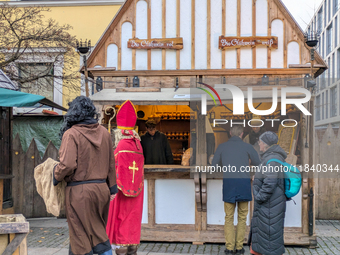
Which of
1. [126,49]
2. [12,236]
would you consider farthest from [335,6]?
[12,236]

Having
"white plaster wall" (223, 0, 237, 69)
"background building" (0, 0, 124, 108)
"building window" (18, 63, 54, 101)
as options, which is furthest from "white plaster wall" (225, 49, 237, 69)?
"background building" (0, 0, 124, 108)

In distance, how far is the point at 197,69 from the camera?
25.0 ft

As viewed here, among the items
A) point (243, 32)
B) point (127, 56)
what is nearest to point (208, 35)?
point (243, 32)

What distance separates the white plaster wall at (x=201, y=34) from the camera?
768cm

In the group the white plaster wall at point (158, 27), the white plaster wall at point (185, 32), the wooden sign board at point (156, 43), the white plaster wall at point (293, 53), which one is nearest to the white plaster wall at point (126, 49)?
the wooden sign board at point (156, 43)

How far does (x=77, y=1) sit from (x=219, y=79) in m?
8.14

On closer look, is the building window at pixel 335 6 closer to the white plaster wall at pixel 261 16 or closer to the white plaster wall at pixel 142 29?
the white plaster wall at pixel 261 16

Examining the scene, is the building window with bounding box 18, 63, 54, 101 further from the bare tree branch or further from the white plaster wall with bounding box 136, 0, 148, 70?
the white plaster wall with bounding box 136, 0, 148, 70

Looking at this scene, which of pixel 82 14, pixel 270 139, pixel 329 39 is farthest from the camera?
pixel 329 39

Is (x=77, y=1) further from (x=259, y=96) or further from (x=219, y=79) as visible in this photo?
(x=259, y=96)

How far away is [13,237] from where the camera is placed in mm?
3406

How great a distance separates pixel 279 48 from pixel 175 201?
3.48 meters

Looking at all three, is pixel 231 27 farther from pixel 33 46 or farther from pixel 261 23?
pixel 33 46

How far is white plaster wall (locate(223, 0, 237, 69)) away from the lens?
7652 millimetres
